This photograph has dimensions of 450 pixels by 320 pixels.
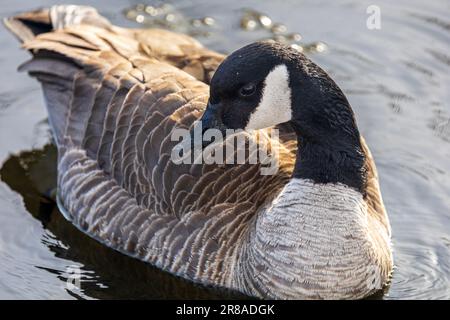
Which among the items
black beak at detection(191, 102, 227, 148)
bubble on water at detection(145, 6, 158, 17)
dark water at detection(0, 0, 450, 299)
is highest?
black beak at detection(191, 102, 227, 148)

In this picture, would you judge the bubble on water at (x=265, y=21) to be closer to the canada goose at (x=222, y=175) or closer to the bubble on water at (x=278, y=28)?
the bubble on water at (x=278, y=28)

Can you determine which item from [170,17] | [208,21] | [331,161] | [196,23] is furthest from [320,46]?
[331,161]

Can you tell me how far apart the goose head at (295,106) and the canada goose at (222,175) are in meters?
0.01

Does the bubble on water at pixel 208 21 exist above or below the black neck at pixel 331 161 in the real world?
below

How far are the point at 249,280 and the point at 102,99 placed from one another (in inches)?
90.0

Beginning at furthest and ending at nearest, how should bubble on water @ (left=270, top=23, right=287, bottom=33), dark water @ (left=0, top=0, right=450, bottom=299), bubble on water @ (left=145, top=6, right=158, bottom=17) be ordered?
bubble on water @ (left=145, top=6, right=158, bottom=17) < bubble on water @ (left=270, top=23, right=287, bottom=33) < dark water @ (left=0, top=0, right=450, bottom=299)

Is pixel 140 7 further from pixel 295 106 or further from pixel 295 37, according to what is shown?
pixel 295 106

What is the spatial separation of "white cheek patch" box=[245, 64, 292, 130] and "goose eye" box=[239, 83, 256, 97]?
0.09m

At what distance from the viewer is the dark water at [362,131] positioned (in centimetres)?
926

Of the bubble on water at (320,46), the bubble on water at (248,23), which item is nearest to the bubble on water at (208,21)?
the bubble on water at (248,23)

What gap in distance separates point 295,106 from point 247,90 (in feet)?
1.25

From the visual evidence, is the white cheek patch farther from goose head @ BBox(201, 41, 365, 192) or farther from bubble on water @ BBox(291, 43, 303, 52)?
bubble on water @ BBox(291, 43, 303, 52)

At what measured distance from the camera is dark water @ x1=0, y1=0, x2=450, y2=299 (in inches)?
364

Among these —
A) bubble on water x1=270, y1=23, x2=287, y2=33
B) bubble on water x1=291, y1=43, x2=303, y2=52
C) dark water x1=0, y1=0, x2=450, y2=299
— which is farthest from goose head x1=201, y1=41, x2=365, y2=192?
bubble on water x1=270, y1=23, x2=287, y2=33
